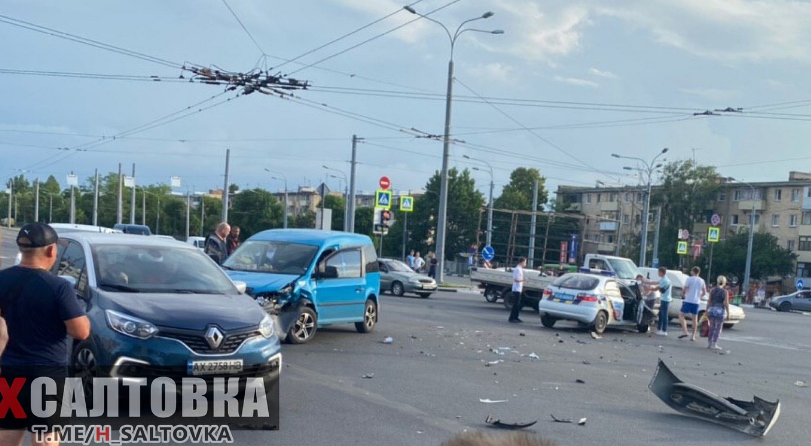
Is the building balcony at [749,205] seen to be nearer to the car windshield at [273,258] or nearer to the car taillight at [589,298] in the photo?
the car taillight at [589,298]

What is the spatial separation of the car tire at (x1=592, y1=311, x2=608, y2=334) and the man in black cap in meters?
16.5

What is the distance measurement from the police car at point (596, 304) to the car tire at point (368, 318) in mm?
5899

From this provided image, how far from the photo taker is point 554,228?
35.2m

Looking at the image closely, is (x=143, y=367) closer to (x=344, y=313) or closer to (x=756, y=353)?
(x=344, y=313)

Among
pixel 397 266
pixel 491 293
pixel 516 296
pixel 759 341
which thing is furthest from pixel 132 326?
pixel 397 266

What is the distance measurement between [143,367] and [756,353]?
566 inches

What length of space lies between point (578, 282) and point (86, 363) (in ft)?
47.5

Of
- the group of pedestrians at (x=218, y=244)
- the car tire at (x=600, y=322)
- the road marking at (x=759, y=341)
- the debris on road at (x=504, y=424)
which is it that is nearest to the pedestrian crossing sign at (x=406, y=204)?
the road marking at (x=759, y=341)

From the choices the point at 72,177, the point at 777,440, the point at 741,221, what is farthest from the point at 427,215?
the point at 777,440

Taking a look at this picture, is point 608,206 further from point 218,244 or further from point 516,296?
point 218,244

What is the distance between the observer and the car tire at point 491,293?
28141 mm

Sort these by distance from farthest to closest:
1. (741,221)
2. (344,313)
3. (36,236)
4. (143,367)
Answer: (741,221), (344,313), (143,367), (36,236)

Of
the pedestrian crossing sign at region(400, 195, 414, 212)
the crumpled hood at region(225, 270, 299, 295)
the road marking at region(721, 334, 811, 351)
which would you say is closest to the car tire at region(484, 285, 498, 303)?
the road marking at region(721, 334, 811, 351)

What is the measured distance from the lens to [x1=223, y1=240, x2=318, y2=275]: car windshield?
1434 centimetres
